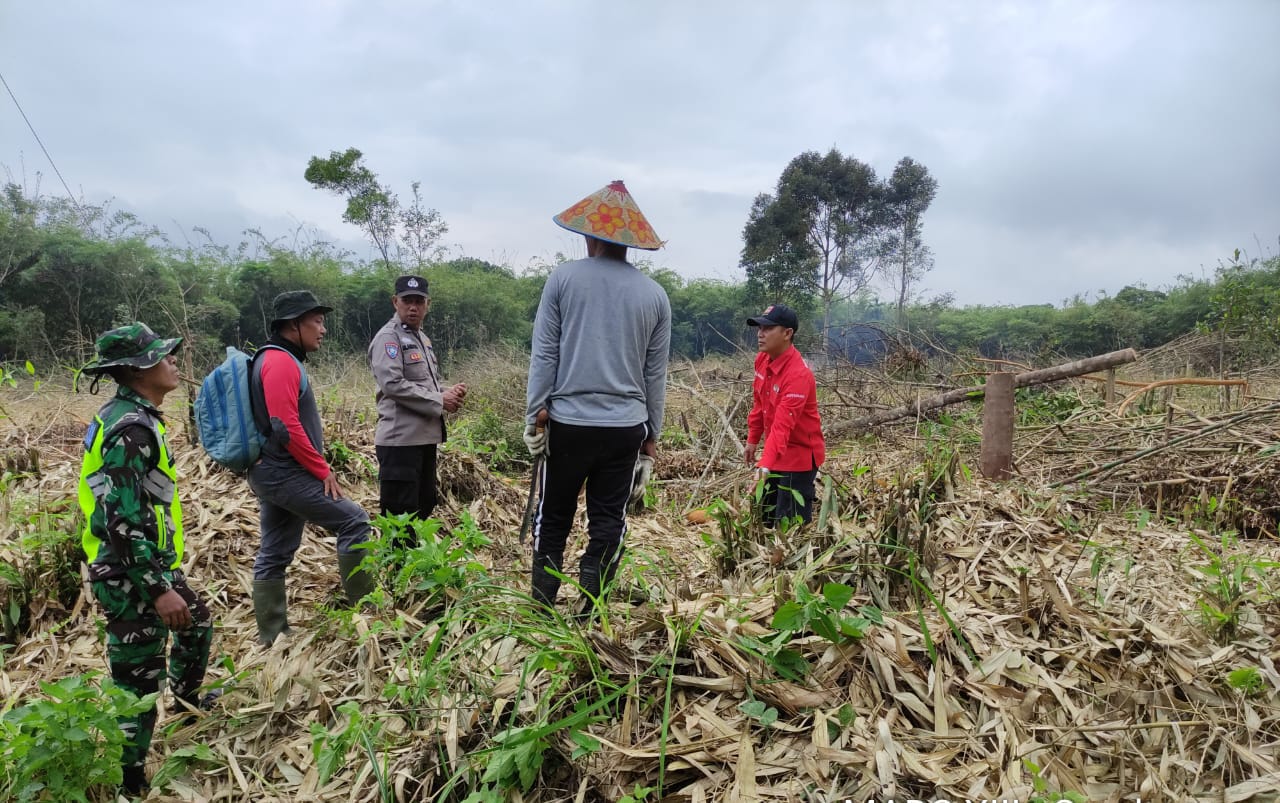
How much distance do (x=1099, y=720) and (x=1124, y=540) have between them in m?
2.42

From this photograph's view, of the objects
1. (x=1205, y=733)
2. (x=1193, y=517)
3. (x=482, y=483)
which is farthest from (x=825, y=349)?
(x=1205, y=733)

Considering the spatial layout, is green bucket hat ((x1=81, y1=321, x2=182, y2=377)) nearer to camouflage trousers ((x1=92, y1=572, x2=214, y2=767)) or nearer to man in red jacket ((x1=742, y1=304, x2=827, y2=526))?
camouflage trousers ((x1=92, y1=572, x2=214, y2=767))

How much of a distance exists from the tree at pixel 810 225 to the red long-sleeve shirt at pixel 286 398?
2029cm

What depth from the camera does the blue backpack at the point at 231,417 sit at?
281 centimetres

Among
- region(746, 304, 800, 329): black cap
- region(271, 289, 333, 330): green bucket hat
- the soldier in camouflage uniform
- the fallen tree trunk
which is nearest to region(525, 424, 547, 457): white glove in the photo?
region(271, 289, 333, 330): green bucket hat

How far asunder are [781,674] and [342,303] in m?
17.3

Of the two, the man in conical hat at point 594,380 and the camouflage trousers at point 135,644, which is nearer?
the camouflage trousers at point 135,644

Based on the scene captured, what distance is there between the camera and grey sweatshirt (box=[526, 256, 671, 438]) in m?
2.77

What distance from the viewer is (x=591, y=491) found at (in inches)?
115

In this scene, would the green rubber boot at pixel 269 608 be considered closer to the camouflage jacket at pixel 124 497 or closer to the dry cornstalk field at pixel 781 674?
the dry cornstalk field at pixel 781 674

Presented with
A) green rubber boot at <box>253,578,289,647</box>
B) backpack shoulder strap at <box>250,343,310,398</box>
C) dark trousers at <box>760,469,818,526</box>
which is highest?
backpack shoulder strap at <box>250,343,310,398</box>

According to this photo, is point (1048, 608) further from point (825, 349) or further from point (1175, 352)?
point (1175, 352)

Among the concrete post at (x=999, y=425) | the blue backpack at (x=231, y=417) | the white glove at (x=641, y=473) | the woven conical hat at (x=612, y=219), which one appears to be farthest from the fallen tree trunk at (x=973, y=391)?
the blue backpack at (x=231, y=417)

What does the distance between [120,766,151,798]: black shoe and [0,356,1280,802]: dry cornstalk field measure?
0.09 m
